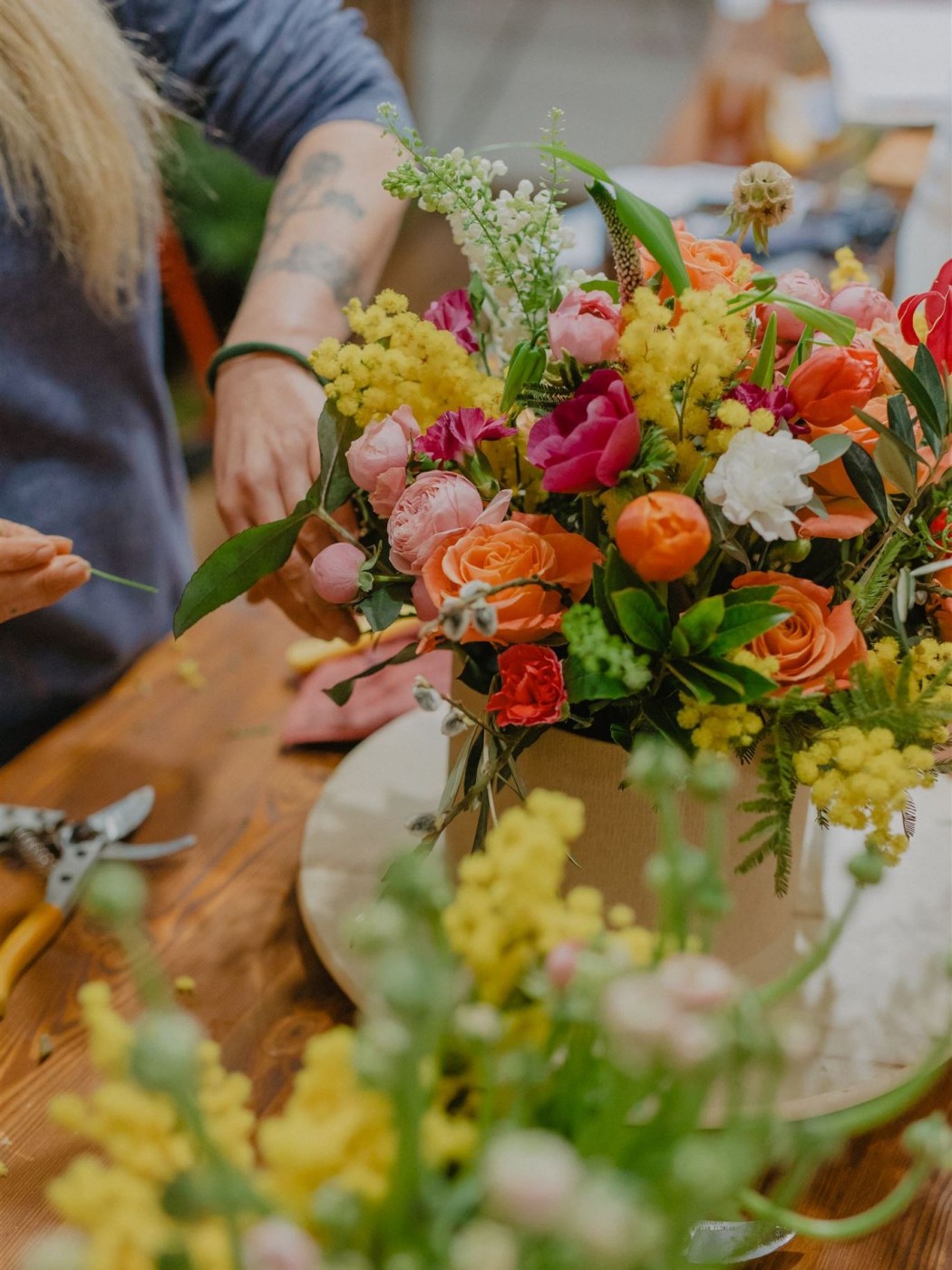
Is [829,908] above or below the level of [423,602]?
below

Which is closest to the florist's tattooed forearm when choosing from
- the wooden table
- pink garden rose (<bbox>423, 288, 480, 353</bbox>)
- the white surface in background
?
the wooden table

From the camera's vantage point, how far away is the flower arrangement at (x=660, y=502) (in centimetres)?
51

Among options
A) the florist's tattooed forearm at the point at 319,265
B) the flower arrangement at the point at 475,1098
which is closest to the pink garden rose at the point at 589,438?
the flower arrangement at the point at 475,1098

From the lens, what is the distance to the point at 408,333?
61 cm

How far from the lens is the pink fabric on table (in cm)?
96

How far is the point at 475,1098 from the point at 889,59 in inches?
110

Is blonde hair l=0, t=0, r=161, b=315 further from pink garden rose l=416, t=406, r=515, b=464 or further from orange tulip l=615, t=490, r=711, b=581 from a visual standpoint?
orange tulip l=615, t=490, r=711, b=581

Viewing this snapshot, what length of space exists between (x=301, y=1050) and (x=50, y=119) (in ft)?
2.62

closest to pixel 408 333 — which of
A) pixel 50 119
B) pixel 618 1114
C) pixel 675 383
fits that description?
pixel 675 383

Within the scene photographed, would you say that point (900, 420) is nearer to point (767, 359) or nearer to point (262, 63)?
point (767, 359)

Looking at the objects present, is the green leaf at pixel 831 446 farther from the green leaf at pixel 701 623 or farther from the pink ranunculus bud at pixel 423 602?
the pink ranunculus bud at pixel 423 602

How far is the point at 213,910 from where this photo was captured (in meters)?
0.81

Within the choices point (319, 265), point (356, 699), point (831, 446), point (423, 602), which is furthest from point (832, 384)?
A: point (319, 265)

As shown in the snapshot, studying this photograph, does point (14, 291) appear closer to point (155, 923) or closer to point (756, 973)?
point (155, 923)
